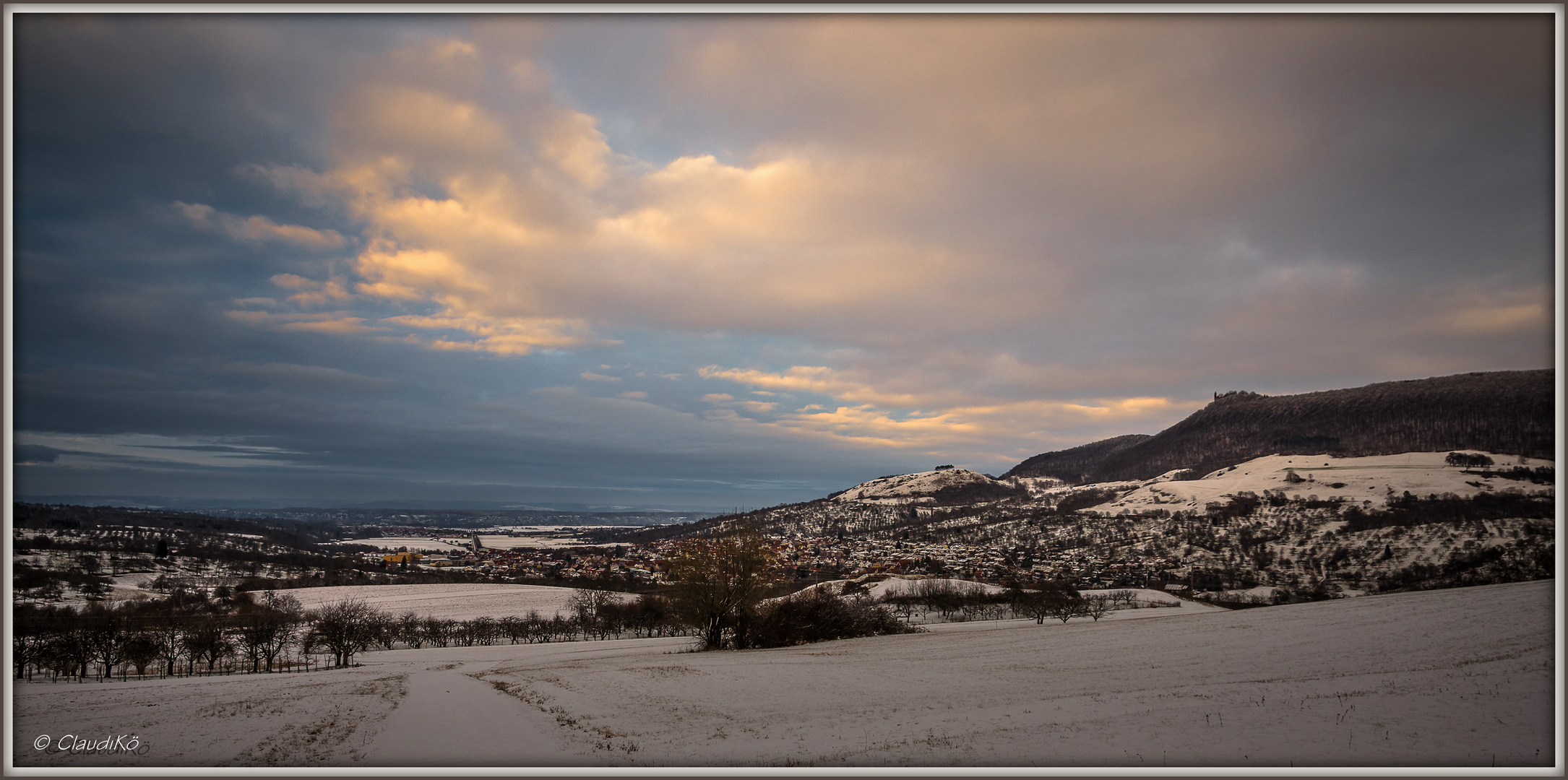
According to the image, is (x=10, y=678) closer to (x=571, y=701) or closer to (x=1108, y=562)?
(x=571, y=701)

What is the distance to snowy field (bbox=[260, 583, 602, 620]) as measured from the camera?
91062 mm

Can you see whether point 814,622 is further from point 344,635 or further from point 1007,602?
point 1007,602

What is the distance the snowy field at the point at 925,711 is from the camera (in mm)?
14484

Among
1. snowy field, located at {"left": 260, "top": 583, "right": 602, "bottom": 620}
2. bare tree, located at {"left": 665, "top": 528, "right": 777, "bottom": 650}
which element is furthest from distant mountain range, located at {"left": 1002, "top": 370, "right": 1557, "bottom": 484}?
snowy field, located at {"left": 260, "top": 583, "right": 602, "bottom": 620}

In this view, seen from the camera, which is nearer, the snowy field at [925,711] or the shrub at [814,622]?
the snowy field at [925,711]

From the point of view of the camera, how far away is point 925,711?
1966 cm

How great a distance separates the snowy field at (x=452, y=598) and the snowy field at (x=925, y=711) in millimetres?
65730

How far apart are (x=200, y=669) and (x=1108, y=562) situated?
11987 cm

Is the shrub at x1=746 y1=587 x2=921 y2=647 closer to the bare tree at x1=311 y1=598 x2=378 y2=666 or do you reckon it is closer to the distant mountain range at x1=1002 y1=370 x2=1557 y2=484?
the bare tree at x1=311 y1=598 x2=378 y2=666

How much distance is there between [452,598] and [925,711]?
106 metres

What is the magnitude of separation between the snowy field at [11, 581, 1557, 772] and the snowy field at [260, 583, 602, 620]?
65.7 metres

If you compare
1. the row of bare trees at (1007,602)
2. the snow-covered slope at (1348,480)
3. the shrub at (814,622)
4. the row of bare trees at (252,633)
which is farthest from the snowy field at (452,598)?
the snow-covered slope at (1348,480)

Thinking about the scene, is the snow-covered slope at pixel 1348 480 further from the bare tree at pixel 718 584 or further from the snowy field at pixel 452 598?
the snowy field at pixel 452 598

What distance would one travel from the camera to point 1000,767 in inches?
553
